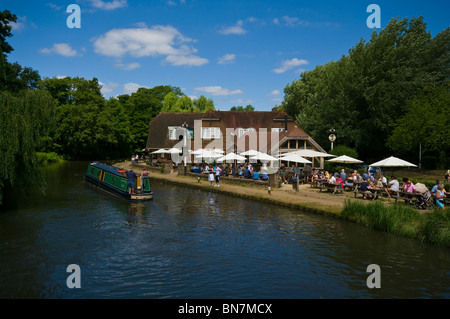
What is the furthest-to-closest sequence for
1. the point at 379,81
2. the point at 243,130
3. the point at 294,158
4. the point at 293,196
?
the point at 243,130 → the point at 379,81 → the point at 294,158 → the point at 293,196

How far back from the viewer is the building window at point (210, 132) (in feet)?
146

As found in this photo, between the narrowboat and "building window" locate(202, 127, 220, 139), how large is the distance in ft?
60.3

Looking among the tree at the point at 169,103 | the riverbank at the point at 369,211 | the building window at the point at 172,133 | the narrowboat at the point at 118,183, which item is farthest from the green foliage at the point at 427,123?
the tree at the point at 169,103

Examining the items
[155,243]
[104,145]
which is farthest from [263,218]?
[104,145]

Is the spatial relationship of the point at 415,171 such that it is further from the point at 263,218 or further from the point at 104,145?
the point at 104,145

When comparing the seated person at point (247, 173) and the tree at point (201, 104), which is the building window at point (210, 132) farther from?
the tree at point (201, 104)

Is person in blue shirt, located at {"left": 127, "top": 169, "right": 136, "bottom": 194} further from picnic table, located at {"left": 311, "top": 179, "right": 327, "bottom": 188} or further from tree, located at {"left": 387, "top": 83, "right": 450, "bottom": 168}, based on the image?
tree, located at {"left": 387, "top": 83, "right": 450, "bottom": 168}

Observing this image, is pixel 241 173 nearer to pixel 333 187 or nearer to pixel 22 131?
pixel 333 187

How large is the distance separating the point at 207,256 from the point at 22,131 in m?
10.3

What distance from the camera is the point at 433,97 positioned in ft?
110

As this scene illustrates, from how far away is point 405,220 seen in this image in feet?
45.8

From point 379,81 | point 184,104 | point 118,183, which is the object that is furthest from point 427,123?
point 184,104

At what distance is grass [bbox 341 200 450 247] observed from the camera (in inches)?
488
